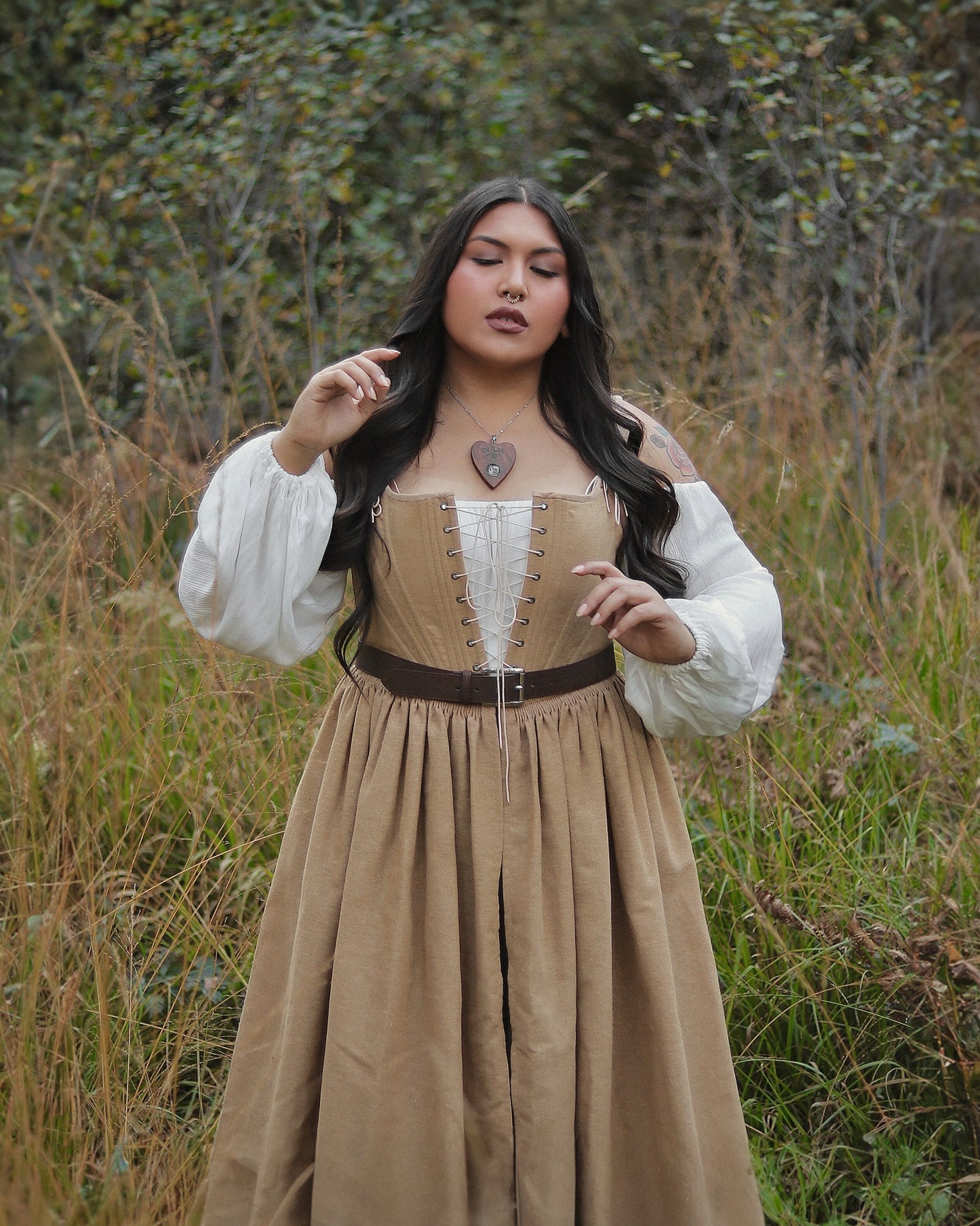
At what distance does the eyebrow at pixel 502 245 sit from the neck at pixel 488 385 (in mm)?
179

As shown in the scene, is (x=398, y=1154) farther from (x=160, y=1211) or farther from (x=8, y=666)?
(x=8, y=666)

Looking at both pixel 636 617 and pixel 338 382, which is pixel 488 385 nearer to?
pixel 338 382

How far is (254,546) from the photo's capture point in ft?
5.68

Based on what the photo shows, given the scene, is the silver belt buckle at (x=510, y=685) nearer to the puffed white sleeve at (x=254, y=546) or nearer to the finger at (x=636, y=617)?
the finger at (x=636, y=617)

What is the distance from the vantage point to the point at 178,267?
15.1 feet

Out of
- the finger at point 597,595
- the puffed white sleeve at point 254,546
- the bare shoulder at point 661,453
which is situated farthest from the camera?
the bare shoulder at point 661,453

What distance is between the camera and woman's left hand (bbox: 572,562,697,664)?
1.63 metres

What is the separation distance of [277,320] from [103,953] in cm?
365

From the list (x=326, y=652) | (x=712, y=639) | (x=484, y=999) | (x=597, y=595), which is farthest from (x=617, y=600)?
(x=326, y=652)

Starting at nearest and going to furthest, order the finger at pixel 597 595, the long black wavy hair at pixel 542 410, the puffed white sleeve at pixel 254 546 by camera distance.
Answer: the finger at pixel 597 595 → the puffed white sleeve at pixel 254 546 → the long black wavy hair at pixel 542 410

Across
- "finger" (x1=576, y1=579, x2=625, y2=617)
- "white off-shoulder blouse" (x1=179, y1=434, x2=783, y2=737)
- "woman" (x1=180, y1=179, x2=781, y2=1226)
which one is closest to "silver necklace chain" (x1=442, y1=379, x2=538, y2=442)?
"woman" (x1=180, y1=179, x2=781, y2=1226)

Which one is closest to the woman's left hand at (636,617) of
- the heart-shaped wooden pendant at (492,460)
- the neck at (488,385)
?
the heart-shaped wooden pendant at (492,460)

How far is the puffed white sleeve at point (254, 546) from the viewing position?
1726 millimetres

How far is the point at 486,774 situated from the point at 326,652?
1312 mm
